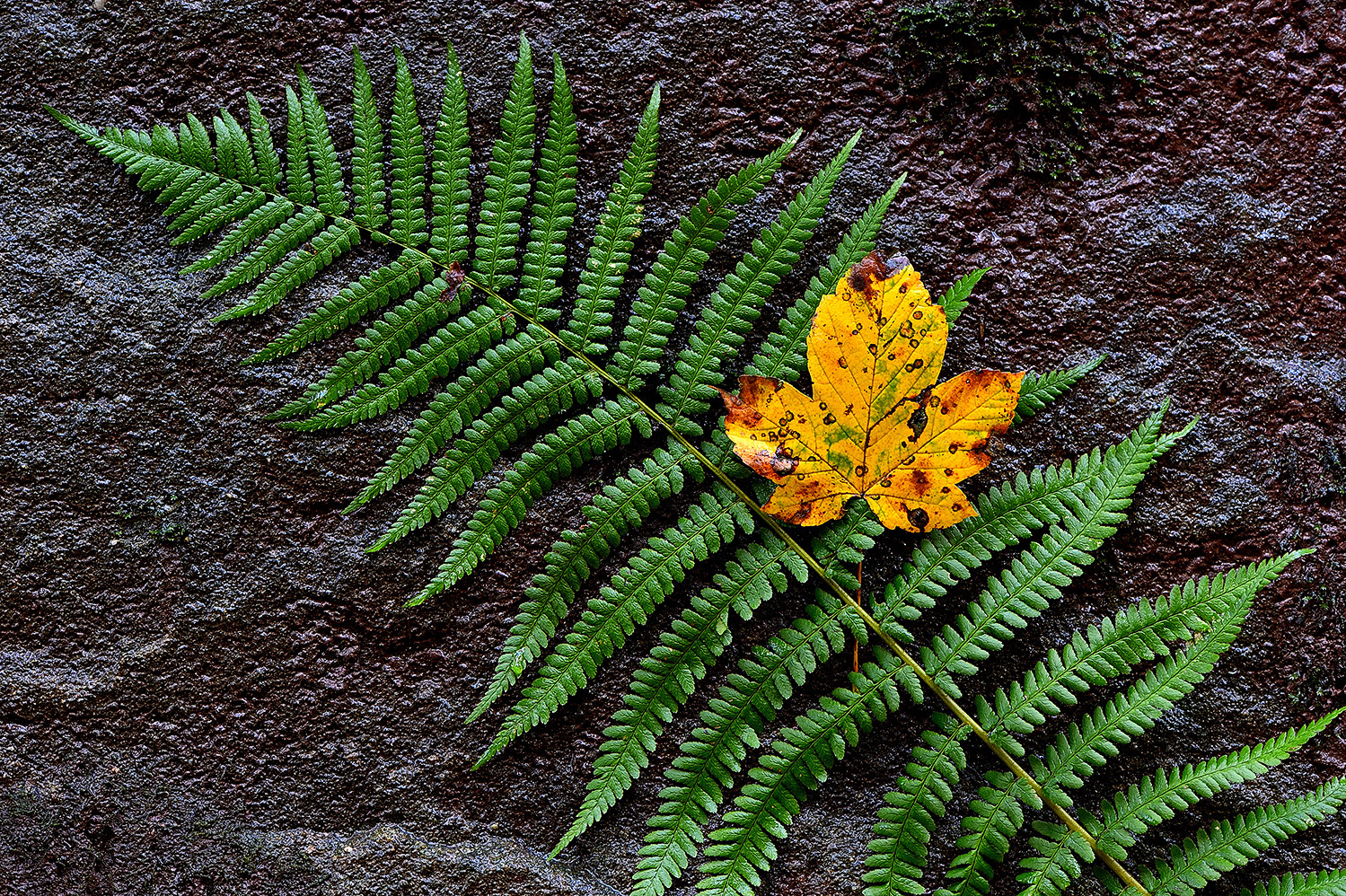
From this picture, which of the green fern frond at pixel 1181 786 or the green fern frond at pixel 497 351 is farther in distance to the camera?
the green fern frond at pixel 497 351

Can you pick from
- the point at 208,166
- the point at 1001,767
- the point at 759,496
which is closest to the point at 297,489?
the point at 208,166

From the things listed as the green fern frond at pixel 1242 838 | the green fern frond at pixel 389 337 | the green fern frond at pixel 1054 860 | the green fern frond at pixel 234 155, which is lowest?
the green fern frond at pixel 1054 860

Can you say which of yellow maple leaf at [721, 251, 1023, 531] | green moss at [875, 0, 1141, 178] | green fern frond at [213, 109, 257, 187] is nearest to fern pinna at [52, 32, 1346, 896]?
green fern frond at [213, 109, 257, 187]

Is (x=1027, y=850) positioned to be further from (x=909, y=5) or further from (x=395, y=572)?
(x=909, y=5)

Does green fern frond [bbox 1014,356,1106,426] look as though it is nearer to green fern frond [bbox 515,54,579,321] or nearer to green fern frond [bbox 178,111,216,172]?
green fern frond [bbox 515,54,579,321]

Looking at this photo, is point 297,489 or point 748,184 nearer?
point 748,184

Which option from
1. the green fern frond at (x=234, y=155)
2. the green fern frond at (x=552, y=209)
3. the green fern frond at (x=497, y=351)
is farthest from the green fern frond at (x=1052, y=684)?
the green fern frond at (x=234, y=155)

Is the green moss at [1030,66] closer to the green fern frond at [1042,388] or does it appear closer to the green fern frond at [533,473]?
the green fern frond at [1042,388]

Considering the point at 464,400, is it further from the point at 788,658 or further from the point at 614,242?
the point at 788,658
